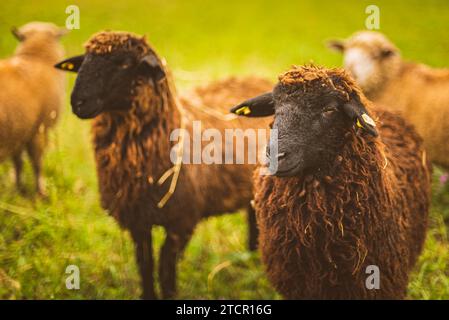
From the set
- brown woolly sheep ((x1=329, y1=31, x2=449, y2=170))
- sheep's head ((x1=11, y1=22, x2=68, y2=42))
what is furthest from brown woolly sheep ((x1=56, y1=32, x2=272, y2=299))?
brown woolly sheep ((x1=329, y1=31, x2=449, y2=170))

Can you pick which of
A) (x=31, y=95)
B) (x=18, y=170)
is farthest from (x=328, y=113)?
(x=18, y=170)

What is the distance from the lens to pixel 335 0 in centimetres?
1130

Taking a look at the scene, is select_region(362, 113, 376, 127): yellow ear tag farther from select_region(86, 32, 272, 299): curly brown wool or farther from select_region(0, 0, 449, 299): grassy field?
select_region(0, 0, 449, 299): grassy field

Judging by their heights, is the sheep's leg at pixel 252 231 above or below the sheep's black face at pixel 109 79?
below

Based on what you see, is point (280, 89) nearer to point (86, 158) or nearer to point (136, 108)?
point (136, 108)

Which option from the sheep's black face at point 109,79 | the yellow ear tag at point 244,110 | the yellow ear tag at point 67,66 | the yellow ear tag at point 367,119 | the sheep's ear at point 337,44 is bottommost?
the yellow ear tag at point 367,119

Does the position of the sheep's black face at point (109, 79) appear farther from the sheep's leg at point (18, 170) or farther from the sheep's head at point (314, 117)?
the sheep's leg at point (18, 170)

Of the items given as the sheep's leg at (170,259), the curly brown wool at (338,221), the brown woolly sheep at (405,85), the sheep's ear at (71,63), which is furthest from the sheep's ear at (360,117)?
the brown woolly sheep at (405,85)

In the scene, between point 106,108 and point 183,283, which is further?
point 183,283

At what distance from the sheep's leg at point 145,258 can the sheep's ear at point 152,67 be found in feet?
4.18

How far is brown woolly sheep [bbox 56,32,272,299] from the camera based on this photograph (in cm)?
341

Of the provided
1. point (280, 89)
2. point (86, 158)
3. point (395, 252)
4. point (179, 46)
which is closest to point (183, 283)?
point (395, 252)

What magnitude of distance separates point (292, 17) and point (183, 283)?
31.9 feet

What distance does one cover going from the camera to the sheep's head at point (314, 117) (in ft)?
8.46
